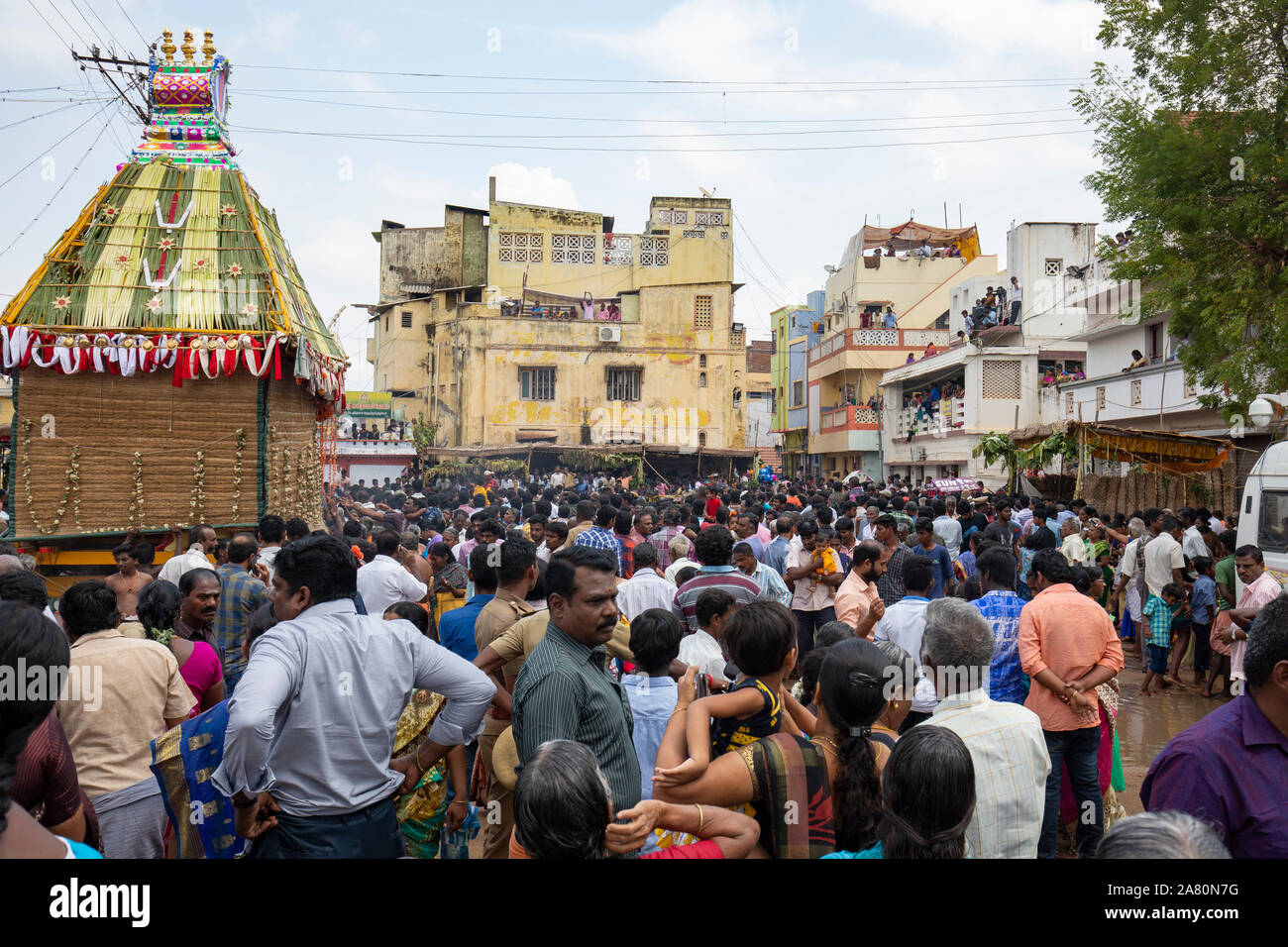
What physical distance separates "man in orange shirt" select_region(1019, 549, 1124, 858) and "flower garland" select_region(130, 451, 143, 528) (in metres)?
10.6

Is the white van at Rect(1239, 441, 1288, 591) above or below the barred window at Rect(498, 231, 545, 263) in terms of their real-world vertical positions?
below

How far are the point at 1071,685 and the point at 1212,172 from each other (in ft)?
32.8

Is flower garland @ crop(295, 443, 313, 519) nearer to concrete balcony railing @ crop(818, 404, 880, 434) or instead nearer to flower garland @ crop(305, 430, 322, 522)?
flower garland @ crop(305, 430, 322, 522)

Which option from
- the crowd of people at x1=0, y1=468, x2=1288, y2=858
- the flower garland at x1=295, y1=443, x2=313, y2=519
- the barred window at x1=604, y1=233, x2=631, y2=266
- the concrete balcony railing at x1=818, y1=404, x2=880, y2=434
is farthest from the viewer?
the barred window at x1=604, y1=233, x2=631, y2=266

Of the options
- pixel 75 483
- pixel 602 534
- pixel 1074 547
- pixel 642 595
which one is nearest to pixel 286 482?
pixel 75 483

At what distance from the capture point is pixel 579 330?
3884 cm

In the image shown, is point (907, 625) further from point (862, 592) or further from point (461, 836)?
point (461, 836)

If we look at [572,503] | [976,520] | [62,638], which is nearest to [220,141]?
[572,503]

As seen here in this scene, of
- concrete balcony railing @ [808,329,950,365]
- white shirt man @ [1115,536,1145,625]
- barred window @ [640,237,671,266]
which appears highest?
barred window @ [640,237,671,266]

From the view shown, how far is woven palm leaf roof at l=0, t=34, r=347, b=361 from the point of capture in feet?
37.8

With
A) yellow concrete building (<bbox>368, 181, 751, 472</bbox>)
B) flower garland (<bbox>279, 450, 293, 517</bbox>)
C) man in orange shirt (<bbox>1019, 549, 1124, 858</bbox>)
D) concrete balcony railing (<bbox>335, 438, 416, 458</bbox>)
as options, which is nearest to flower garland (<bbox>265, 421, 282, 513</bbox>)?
flower garland (<bbox>279, 450, 293, 517</bbox>)

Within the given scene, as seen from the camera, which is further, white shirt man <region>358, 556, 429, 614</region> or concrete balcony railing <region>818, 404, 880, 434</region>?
concrete balcony railing <region>818, 404, 880, 434</region>

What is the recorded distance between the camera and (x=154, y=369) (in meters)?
11.7

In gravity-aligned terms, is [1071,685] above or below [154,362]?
below
